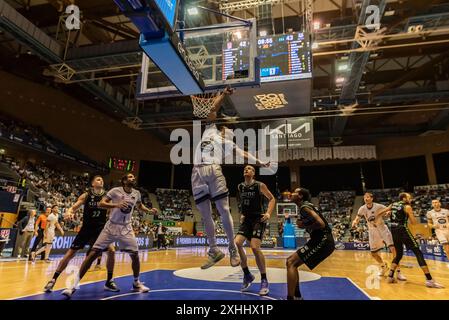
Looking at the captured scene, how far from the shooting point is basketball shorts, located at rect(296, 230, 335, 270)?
4591 millimetres

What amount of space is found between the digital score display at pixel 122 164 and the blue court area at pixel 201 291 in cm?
2260

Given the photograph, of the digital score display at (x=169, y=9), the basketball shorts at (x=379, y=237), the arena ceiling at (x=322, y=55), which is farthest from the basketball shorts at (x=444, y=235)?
the digital score display at (x=169, y=9)

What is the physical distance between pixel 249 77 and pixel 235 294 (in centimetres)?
466

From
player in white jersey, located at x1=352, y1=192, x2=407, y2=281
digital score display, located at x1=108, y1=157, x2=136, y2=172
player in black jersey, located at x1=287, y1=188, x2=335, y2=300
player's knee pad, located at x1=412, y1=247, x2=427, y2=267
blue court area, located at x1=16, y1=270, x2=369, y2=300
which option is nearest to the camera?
player in black jersey, located at x1=287, y1=188, x2=335, y2=300

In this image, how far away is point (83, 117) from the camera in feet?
86.5

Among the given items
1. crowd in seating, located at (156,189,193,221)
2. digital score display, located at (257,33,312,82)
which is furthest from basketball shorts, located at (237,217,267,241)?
crowd in seating, located at (156,189,193,221)

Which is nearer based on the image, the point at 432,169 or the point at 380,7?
the point at 380,7

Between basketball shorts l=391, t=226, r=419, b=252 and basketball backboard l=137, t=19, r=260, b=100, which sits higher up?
basketball backboard l=137, t=19, r=260, b=100

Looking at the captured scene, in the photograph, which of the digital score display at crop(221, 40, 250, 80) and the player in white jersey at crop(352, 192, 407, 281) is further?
the player in white jersey at crop(352, 192, 407, 281)

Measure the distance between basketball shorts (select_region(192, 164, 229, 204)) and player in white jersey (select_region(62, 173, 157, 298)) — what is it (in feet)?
5.04

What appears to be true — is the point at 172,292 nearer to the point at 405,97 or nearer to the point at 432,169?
the point at 405,97

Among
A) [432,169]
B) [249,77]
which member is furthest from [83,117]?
[432,169]

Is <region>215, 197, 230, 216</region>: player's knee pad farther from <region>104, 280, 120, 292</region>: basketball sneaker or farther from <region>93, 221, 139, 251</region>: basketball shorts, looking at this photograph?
<region>104, 280, 120, 292</region>: basketball sneaker

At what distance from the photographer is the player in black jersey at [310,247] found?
452cm
